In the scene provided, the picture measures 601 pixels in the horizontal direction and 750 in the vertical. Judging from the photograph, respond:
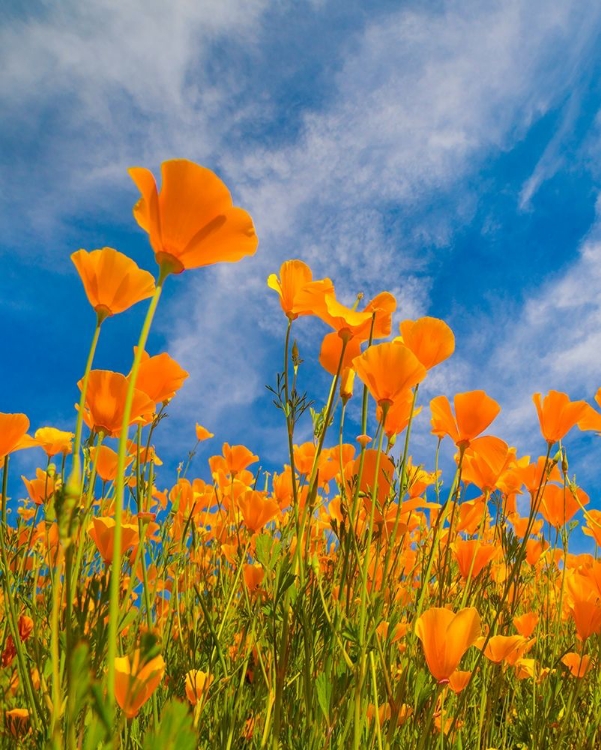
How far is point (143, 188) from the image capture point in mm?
938

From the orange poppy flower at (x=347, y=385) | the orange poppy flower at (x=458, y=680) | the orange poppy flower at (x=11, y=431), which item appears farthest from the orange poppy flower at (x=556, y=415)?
the orange poppy flower at (x=11, y=431)

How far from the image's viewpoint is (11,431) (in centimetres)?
136

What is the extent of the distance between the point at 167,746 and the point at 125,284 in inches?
32.9

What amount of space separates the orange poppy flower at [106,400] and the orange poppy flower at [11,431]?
242 millimetres

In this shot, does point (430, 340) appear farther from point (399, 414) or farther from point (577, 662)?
point (577, 662)

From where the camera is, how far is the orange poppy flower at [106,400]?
121 centimetres

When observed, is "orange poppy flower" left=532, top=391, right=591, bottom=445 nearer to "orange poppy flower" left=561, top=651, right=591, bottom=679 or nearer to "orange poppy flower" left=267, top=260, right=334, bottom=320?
"orange poppy flower" left=267, top=260, right=334, bottom=320

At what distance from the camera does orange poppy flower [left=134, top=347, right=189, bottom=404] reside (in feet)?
4.39

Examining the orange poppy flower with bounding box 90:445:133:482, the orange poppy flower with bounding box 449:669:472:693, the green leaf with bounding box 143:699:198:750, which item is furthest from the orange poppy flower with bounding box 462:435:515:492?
the green leaf with bounding box 143:699:198:750

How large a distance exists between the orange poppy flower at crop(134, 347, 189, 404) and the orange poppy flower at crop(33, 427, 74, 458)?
84 cm

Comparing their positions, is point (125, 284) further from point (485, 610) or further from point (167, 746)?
point (485, 610)

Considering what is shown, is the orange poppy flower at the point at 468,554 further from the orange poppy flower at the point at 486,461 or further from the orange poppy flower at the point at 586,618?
the orange poppy flower at the point at 586,618

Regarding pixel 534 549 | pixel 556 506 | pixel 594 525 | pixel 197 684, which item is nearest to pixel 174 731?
pixel 197 684

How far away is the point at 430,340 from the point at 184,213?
83 centimetres
